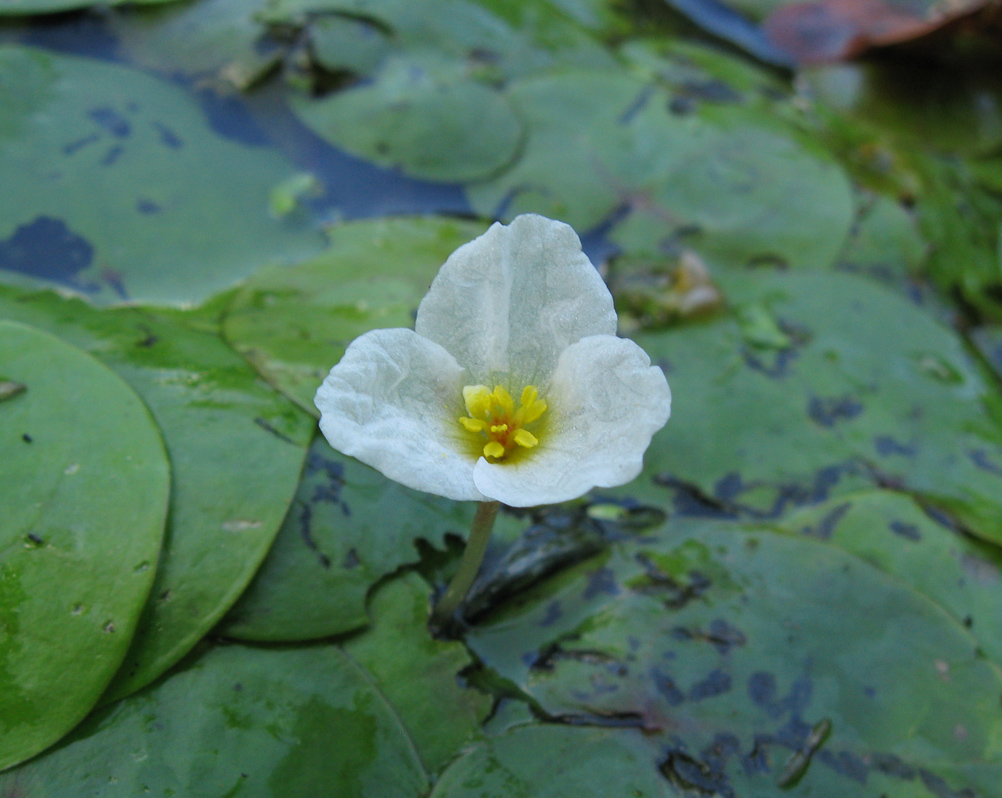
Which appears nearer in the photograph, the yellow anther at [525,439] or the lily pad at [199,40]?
the yellow anther at [525,439]

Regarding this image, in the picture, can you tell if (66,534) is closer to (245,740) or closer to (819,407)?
(245,740)

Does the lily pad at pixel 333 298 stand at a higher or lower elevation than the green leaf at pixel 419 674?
higher

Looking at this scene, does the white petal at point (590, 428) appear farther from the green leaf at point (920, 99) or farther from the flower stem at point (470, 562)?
the green leaf at point (920, 99)

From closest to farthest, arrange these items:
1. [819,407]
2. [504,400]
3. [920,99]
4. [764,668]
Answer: [504,400] → [764,668] → [819,407] → [920,99]

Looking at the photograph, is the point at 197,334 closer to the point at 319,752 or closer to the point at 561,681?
the point at 319,752

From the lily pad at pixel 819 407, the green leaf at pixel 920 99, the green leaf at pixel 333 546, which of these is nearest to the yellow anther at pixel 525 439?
the green leaf at pixel 333 546

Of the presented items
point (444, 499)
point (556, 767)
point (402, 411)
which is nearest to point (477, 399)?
point (402, 411)
